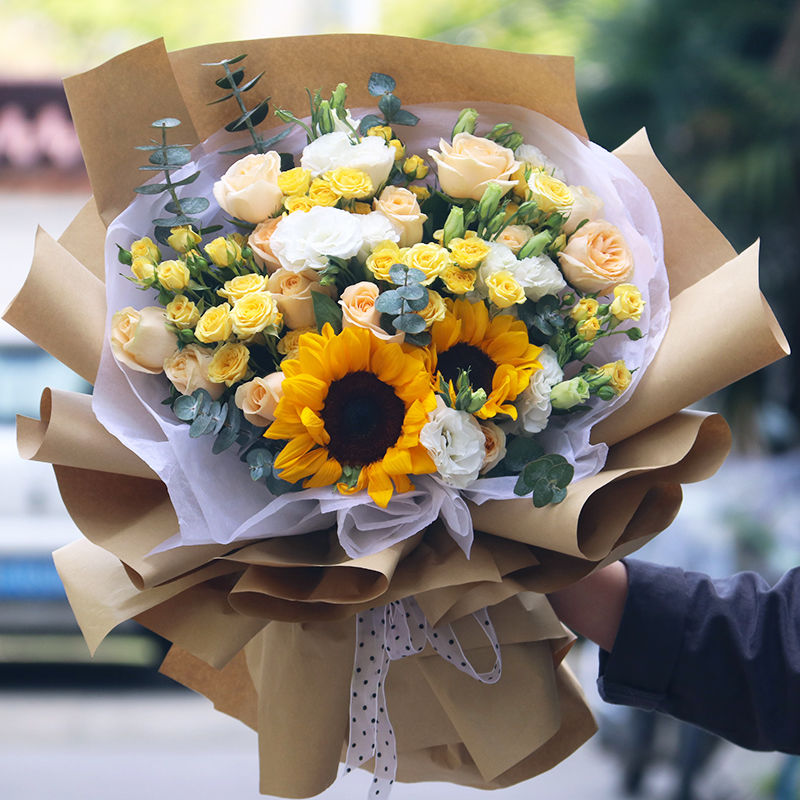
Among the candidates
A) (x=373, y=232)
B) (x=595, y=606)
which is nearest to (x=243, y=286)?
(x=373, y=232)

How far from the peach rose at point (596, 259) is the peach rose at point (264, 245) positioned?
329mm

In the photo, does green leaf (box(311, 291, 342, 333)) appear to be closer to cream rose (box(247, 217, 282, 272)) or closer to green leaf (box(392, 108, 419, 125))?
cream rose (box(247, 217, 282, 272))

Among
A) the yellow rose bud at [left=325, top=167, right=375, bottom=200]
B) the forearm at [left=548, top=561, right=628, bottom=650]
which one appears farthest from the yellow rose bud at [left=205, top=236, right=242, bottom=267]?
the forearm at [left=548, top=561, right=628, bottom=650]

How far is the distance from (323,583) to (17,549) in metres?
4.06

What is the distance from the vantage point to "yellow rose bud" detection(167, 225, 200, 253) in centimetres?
111

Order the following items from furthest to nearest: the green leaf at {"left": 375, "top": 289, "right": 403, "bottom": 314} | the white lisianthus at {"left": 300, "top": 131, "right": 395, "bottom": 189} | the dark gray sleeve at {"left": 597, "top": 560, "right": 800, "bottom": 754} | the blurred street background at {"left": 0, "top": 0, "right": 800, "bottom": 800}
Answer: the blurred street background at {"left": 0, "top": 0, "right": 800, "bottom": 800} → the dark gray sleeve at {"left": 597, "top": 560, "right": 800, "bottom": 754} → the white lisianthus at {"left": 300, "top": 131, "right": 395, "bottom": 189} → the green leaf at {"left": 375, "top": 289, "right": 403, "bottom": 314}

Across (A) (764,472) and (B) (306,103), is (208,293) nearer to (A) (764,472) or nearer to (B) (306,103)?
(B) (306,103)

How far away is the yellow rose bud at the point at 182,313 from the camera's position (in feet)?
3.53

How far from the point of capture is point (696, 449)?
1083 millimetres

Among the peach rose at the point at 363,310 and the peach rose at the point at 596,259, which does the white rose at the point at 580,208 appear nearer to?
the peach rose at the point at 596,259

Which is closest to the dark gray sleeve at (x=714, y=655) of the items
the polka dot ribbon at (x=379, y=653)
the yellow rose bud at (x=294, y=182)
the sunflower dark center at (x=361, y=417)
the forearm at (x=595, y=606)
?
the forearm at (x=595, y=606)

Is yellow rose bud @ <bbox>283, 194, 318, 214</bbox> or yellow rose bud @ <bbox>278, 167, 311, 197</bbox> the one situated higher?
yellow rose bud @ <bbox>278, 167, 311, 197</bbox>

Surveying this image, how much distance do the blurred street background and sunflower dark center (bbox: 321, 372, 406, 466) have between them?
2.44 m

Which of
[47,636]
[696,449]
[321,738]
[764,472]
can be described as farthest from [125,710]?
[696,449]
